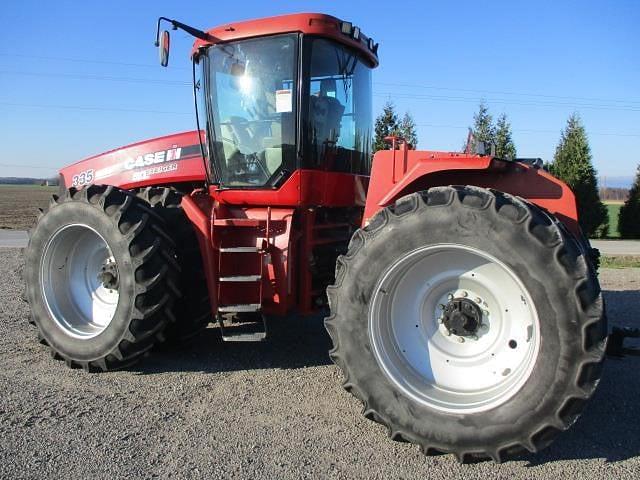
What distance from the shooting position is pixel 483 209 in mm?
2961

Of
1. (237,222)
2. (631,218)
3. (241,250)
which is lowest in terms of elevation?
(631,218)

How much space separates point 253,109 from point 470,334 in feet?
8.12

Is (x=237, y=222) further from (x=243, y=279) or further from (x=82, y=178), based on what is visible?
(x=82, y=178)

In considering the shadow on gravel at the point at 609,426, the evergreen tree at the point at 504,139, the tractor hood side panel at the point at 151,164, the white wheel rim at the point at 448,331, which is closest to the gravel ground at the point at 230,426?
the shadow on gravel at the point at 609,426

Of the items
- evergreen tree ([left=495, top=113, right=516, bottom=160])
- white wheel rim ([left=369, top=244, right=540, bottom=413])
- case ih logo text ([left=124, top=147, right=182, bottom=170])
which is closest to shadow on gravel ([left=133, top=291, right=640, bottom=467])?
white wheel rim ([left=369, top=244, right=540, bottom=413])

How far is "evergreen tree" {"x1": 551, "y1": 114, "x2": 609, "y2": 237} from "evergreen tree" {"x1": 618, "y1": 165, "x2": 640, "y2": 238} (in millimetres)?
1592

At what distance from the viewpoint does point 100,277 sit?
4.63 m

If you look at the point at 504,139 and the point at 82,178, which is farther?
the point at 504,139

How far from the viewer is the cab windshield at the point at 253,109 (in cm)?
439

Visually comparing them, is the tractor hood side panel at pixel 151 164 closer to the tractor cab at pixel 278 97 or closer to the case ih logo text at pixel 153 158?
the case ih logo text at pixel 153 158

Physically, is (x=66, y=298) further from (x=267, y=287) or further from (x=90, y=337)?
(x=267, y=287)

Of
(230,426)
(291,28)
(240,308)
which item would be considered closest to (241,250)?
(240,308)

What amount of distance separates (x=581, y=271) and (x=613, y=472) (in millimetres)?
1042

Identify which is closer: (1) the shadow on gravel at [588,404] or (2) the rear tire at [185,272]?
(1) the shadow on gravel at [588,404]
